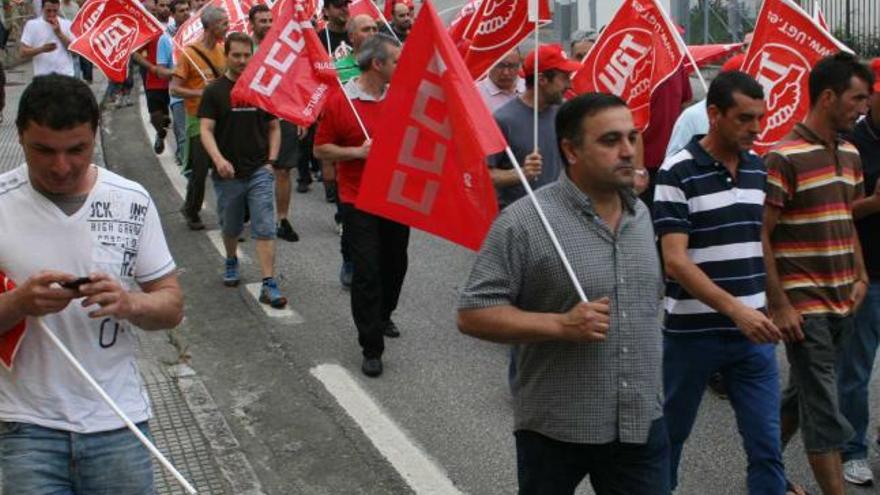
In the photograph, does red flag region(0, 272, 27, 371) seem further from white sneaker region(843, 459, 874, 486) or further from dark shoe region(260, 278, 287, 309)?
dark shoe region(260, 278, 287, 309)

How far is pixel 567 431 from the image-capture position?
364cm

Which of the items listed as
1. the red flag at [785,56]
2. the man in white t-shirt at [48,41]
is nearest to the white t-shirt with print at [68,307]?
the red flag at [785,56]

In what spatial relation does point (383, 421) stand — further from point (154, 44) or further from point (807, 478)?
point (154, 44)

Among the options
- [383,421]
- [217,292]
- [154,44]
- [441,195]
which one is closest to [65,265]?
[441,195]

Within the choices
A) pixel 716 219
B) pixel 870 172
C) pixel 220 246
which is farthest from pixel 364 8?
pixel 716 219

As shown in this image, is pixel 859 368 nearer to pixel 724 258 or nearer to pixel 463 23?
pixel 724 258

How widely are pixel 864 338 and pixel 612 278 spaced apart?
222 centimetres

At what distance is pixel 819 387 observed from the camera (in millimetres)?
4766

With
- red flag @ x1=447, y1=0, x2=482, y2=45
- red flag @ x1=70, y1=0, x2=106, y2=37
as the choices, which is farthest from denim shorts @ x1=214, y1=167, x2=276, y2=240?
red flag @ x1=70, y1=0, x2=106, y2=37

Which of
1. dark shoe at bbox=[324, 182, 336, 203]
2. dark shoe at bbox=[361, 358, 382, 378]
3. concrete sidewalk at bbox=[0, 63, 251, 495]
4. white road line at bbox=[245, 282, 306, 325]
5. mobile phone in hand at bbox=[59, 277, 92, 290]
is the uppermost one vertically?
mobile phone in hand at bbox=[59, 277, 92, 290]

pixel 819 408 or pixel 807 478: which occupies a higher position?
pixel 819 408

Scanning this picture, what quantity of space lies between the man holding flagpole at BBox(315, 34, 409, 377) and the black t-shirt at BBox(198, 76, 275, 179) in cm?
131

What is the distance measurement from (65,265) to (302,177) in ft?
30.9

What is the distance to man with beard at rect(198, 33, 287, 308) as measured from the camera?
8.54 meters
